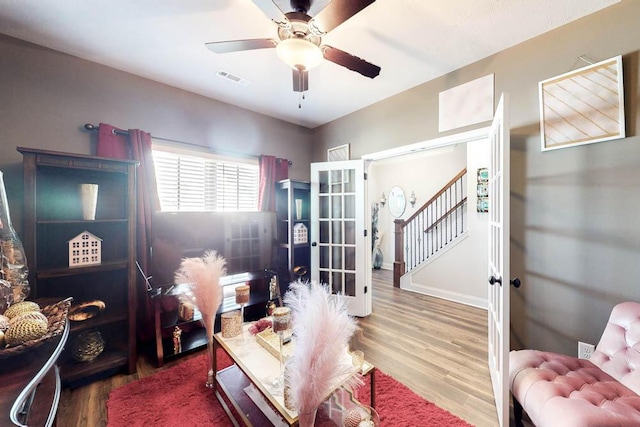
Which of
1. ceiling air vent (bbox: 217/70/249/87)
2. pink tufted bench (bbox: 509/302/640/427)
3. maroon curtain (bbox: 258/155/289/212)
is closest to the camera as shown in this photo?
pink tufted bench (bbox: 509/302/640/427)

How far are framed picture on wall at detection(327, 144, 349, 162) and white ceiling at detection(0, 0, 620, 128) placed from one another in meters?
0.94

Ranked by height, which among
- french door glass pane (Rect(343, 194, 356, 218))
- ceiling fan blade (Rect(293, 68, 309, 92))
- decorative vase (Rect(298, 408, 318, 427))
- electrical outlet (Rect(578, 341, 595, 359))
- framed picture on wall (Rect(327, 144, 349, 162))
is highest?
ceiling fan blade (Rect(293, 68, 309, 92))

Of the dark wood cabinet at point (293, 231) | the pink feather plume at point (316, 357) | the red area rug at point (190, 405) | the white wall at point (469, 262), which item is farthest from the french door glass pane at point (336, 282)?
the pink feather plume at point (316, 357)

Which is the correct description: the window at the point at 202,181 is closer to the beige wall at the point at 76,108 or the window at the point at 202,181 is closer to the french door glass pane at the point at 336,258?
the beige wall at the point at 76,108

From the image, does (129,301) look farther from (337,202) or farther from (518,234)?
(518,234)

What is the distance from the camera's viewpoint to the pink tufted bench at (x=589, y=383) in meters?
1.00

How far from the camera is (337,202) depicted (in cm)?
326

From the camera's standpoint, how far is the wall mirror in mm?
5605

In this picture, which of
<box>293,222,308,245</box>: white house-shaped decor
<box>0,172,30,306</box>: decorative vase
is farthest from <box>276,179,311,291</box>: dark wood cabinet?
<box>0,172,30,306</box>: decorative vase

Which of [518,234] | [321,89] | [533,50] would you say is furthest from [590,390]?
[321,89]

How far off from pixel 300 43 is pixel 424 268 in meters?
3.74

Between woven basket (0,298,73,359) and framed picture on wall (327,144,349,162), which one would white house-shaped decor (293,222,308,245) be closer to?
framed picture on wall (327,144,349,162)

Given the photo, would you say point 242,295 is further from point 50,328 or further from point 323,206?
point 323,206

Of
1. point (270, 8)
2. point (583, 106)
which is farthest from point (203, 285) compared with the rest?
point (583, 106)
